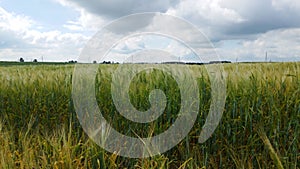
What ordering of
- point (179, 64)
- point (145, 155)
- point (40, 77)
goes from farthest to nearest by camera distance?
point (40, 77)
point (179, 64)
point (145, 155)

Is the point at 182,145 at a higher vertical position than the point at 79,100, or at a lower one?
lower

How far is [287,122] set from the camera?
2164mm

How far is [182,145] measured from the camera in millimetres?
2238

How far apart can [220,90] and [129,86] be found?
84 cm

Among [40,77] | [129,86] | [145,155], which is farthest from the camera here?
[40,77]

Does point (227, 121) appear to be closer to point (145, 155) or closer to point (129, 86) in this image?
point (145, 155)

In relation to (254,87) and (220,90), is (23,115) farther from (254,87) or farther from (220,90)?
(254,87)

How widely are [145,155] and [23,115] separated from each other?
1.76 metres

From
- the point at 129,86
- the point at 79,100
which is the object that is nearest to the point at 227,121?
the point at 129,86

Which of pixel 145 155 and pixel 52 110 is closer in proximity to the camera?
pixel 145 155

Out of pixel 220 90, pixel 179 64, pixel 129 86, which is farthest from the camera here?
pixel 179 64

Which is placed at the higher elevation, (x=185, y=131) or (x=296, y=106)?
(x=296, y=106)

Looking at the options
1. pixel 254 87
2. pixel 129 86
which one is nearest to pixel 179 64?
pixel 129 86

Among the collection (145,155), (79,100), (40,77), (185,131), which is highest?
(40,77)
